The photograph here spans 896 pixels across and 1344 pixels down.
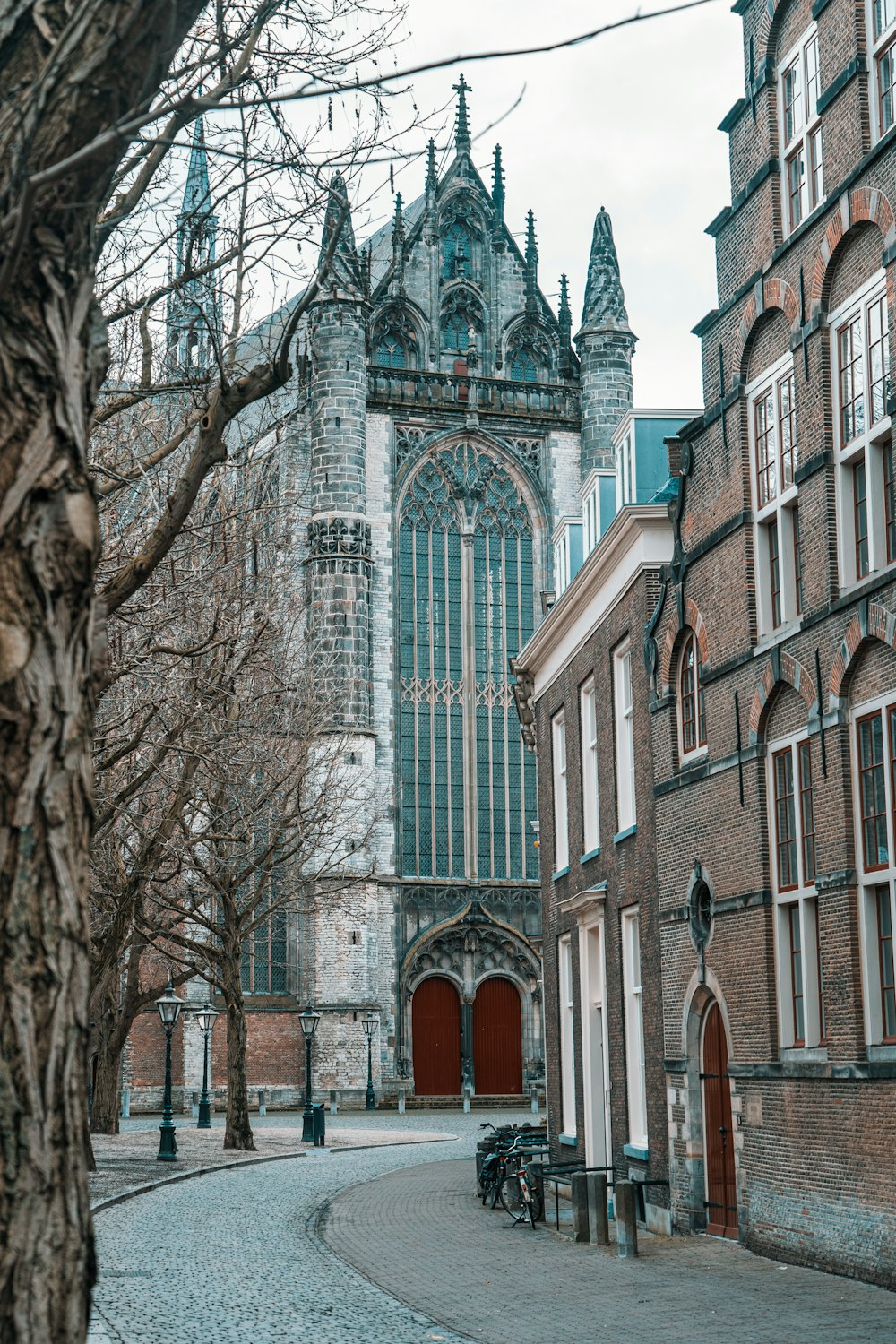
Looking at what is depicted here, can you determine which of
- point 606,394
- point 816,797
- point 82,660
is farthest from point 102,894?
point 606,394

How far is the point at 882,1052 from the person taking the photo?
40.0 ft

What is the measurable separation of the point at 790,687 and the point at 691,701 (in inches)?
103

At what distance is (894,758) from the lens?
40.3ft

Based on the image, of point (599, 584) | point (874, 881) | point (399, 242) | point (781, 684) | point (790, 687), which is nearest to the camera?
point (874, 881)

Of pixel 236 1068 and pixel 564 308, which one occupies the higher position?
pixel 564 308

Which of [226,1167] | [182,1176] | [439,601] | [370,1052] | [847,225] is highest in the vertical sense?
[439,601]

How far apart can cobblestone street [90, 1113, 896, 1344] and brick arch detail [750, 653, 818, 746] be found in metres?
4.48

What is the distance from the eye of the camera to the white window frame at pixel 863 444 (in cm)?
1265

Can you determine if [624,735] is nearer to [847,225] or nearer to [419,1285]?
[847,225]

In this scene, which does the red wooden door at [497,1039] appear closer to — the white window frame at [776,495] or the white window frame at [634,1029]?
the white window frame at [634,1029]

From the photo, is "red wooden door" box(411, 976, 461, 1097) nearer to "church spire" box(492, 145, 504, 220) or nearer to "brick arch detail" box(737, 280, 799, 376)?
"church spire" box(492, 145, 504, 220)

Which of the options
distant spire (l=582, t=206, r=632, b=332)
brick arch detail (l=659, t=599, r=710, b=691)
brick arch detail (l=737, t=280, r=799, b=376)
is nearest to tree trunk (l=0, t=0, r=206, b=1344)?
brick arch detail (l=737, t=280, r=799, b=376)

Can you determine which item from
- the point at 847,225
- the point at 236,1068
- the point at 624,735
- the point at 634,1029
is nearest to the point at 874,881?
the point at 847,225

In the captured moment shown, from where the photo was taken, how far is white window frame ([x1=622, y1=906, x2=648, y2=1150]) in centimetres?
1819
